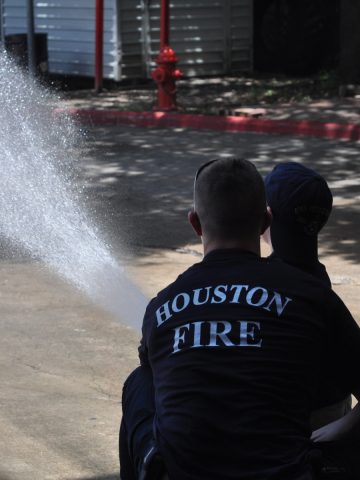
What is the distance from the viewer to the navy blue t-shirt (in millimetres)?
2543

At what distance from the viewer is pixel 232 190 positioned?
271 centimetres

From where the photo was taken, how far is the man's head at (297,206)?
10.9 ft

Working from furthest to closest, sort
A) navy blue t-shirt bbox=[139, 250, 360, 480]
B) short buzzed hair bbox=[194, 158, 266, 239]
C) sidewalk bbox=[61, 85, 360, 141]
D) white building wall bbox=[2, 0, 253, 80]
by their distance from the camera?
white building wall bbox=[2, 0, 253, 80]
sidewalk bbox=[61, 85, 360, 141]
short buzzed hair bbox=[194, 158, 266, 239]
navy blue t-shirt bbox=[139, 250, 360, 480]

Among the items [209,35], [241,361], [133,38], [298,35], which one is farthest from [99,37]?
[241,361]

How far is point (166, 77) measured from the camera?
1545 cm

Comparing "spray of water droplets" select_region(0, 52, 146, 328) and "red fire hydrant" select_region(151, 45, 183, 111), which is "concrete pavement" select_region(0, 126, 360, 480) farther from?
"red fire hydrant" select_region(151, 45, 183, 111)

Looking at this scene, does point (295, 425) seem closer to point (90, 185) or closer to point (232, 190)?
point (232, 190)

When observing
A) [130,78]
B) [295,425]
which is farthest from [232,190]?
[130,78]

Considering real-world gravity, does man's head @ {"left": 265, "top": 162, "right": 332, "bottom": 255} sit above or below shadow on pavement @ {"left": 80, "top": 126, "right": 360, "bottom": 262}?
above

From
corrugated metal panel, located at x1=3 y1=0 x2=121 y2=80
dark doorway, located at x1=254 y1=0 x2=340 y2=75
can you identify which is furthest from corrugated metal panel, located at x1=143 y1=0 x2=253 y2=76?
corrugated metal panel, located at x1=3 y1=0 x2=121 y2=80

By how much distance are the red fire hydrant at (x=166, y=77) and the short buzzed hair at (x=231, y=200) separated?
1284cm

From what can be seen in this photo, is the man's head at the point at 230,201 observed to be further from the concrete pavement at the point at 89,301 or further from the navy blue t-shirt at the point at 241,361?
the concrete pavement at the point at 89,301

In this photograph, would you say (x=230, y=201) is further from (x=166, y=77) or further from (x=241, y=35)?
(x=241, y=35)

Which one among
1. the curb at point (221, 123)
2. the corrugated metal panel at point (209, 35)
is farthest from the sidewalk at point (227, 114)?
the corrugated metal panel at point (209, 35)
